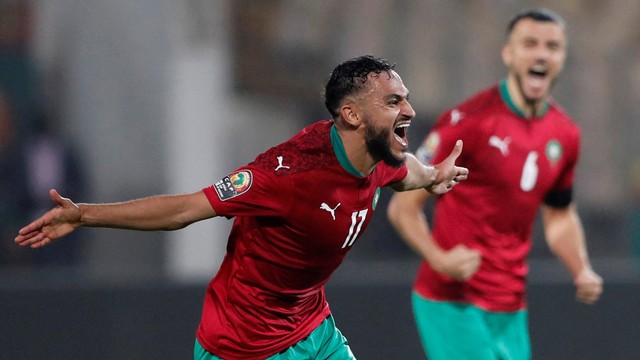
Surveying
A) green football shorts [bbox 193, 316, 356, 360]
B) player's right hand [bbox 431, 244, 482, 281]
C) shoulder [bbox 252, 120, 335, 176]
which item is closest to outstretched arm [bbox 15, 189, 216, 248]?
shoulder [bbox 252, 120, 335, 176]

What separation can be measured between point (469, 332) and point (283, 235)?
5.07 ft

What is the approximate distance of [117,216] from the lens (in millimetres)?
4039

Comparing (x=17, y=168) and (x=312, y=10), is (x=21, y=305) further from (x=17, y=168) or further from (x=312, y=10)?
(x=312, y=10)

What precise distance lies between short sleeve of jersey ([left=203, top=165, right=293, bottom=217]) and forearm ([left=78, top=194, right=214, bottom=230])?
0.27ft

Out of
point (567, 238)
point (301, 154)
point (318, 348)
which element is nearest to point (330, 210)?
point (301, 154)

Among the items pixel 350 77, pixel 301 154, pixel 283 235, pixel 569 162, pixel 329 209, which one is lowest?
pixel 569 162

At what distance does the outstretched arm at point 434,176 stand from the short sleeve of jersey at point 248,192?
68 centimetres

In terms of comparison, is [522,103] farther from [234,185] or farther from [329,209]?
[234,185]

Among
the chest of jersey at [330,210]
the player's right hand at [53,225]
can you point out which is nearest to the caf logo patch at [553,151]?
the chest of jersey at [330,210]

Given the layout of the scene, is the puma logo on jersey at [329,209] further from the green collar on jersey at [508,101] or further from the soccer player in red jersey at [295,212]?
the green collar on jersey at [508,101]

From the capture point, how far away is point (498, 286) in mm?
5664

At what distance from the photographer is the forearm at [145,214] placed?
13.2 ft

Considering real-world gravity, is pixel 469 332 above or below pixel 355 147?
below

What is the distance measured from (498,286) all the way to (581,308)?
2.46 m
